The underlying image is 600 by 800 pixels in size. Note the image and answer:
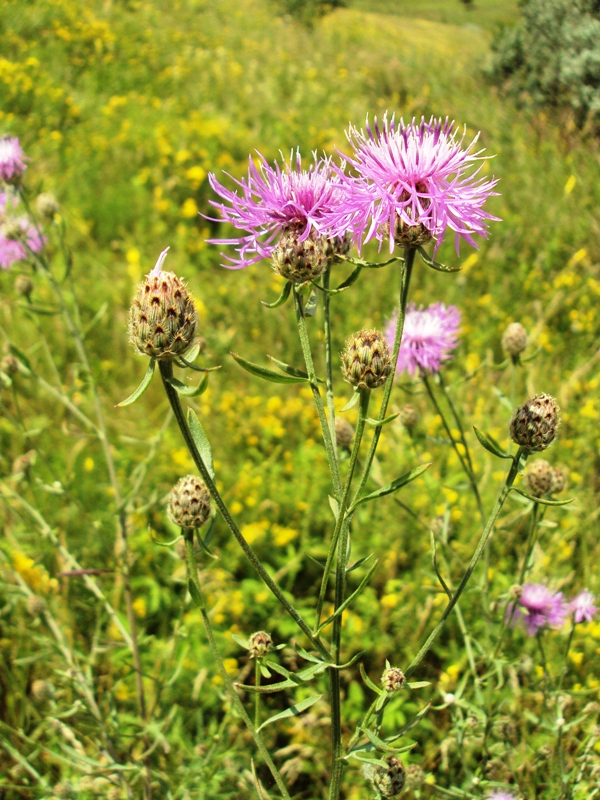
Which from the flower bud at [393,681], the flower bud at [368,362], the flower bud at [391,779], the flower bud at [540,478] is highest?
the flower bud at [540,478]

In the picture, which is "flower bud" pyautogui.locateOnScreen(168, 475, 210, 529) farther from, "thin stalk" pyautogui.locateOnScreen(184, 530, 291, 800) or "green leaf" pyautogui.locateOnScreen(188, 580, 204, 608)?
"green leaf" pyautogui.locateOnScreen(188, 580, 204, 608)

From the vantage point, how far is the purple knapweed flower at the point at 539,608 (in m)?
1.75

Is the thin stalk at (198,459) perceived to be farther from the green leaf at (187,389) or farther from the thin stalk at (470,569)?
the thin stalk at (470,569)

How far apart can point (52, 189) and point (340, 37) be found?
713 centimetres

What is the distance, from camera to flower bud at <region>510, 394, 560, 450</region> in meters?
1.10

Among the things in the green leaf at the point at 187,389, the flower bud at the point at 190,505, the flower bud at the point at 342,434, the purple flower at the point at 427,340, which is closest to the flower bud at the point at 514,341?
the purple flower at the point at 427,340

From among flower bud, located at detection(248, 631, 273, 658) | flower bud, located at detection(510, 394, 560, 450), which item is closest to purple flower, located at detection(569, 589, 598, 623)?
flower bud, located at detection(510, 394, 560, 450)

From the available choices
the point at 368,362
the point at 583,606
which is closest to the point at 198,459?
the point at 368,362

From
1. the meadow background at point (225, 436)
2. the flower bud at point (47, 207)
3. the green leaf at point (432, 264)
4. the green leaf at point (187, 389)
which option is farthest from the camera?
the flower bud at point (47, 207)

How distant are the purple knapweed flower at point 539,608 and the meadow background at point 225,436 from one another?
0.35 feet

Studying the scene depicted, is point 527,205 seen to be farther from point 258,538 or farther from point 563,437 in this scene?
point 258,538

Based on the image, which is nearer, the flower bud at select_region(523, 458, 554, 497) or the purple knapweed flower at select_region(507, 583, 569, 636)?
the flower bud at select_region(523, 458, 554, 497)

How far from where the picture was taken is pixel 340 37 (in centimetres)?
988

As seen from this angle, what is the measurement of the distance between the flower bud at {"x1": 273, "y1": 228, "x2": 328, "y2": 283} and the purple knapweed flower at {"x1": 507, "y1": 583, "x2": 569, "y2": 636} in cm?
117
